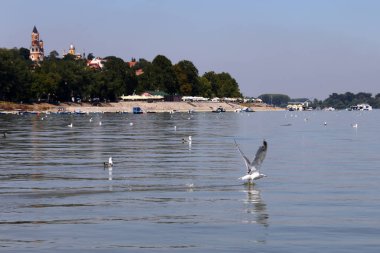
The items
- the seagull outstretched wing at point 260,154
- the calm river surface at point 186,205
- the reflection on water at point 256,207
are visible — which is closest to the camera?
the calm river surface at point 186,205

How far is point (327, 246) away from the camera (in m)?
21.9

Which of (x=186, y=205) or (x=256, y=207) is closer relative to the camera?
(x=256, y=207)

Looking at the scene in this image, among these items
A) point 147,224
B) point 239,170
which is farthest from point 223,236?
point 239,170

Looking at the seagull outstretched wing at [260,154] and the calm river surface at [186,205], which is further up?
the seagull outstretched wing at [260,154]

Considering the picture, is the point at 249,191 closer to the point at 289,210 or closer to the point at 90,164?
the point at 289,210

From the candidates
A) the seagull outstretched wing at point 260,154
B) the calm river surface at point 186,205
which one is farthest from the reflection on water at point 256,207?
the seagull outstretched wing at point 260,154

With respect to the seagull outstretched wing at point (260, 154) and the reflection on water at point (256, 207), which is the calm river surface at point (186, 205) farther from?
the seagull outstretched wing at point (260, 154)

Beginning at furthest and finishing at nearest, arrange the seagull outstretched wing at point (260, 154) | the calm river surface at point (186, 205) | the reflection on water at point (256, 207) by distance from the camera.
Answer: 1. the seagull outstretched wing at point (260, 154)
2. the reflection on water at point (256, 207)
3. the calm river surface at point (186, 205)

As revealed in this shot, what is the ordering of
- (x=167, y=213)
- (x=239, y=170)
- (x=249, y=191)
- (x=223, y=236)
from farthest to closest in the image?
(x=239, y=170) → (x=249, y=191) → (x=167, y=213) → (x=223, y=236)

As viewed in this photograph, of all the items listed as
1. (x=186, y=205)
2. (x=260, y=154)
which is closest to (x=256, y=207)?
(x=186, y=205)

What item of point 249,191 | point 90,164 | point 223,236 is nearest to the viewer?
point 223,236

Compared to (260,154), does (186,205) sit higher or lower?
lower

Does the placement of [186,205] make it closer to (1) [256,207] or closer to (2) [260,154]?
(1) [256,207]

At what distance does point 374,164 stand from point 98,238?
26533 millimetres
